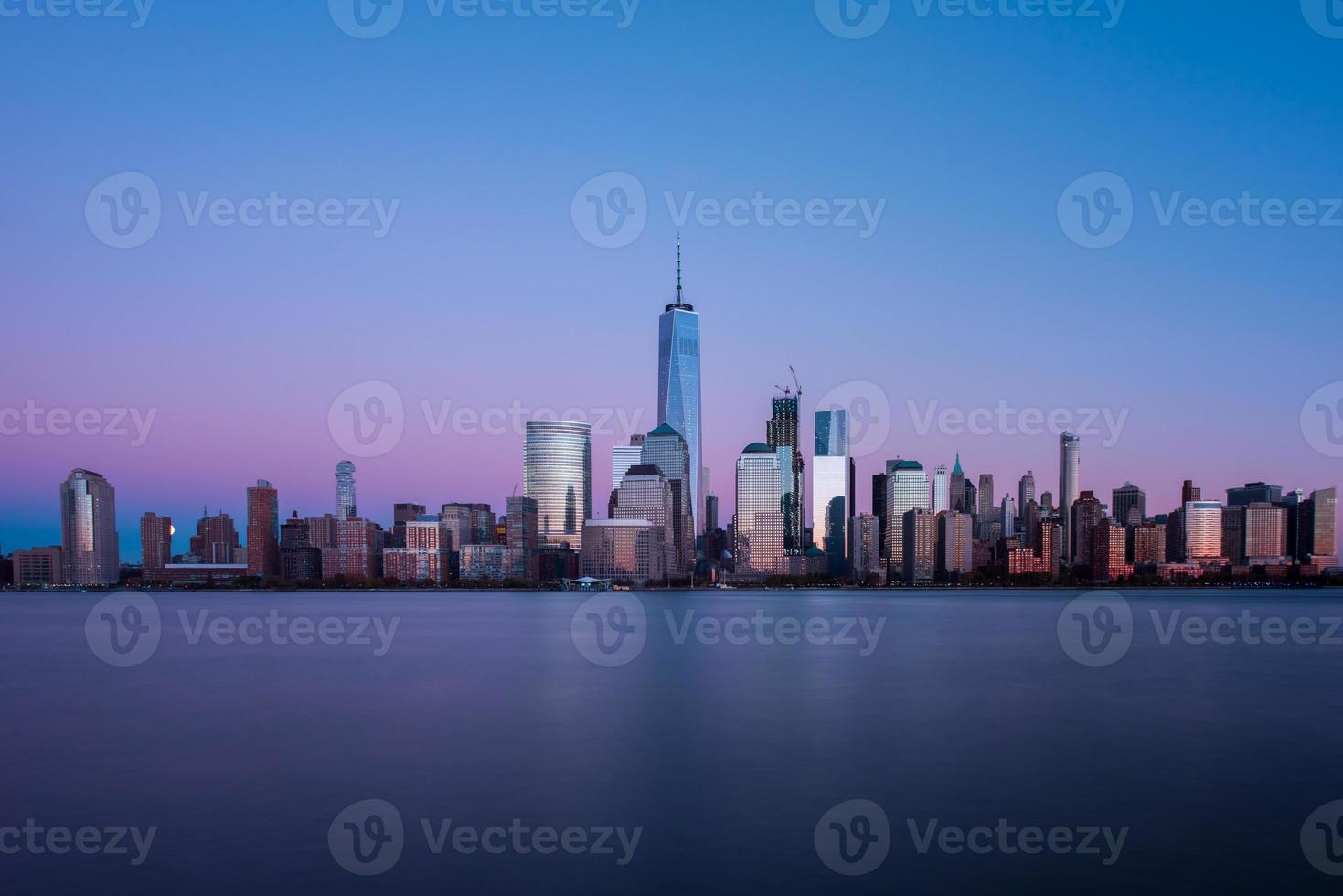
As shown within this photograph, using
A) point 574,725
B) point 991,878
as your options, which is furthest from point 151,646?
point 991,878

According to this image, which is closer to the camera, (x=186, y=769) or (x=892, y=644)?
(x=186, y=769)

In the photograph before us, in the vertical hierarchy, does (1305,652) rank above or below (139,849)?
below

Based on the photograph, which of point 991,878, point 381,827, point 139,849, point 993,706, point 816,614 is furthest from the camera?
point 816,614

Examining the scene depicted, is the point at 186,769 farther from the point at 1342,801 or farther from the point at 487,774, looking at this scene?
the point at 1342,801

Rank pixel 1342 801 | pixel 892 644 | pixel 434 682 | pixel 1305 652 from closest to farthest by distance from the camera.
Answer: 1. pixel 1342 801
2. pixel 434 682
3. pixel 1305 652
4. pixel 892 644

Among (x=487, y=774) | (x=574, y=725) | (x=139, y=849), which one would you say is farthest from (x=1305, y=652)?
(x=139, y=849)

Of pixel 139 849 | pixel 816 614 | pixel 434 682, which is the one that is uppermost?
pixel 139 849

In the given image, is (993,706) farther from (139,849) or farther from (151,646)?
(151,646)
